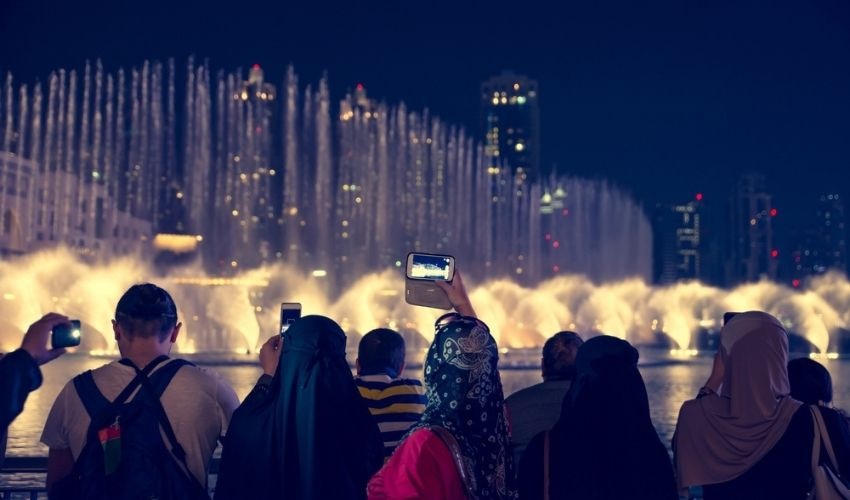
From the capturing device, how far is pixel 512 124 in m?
181

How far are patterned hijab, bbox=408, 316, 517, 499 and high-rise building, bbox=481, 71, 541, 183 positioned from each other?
565 ft

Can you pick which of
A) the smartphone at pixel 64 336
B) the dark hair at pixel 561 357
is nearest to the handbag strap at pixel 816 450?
the dark hair at pixel 561 357

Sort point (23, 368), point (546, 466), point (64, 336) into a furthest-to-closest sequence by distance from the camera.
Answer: point (546, 466) → point (64, 336) → point (23, 368)

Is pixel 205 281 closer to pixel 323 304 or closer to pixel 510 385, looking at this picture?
pixel 323 304

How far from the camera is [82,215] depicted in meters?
69.2

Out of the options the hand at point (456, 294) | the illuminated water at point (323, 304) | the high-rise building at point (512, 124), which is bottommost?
the illuminated water at point (323, 304)

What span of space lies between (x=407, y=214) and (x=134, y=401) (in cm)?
7869

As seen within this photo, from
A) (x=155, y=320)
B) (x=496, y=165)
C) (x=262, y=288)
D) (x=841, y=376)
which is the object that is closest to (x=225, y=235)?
(x=262, y=288)

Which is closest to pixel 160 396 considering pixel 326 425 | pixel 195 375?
pixel 195 375

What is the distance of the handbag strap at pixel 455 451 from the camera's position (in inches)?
123

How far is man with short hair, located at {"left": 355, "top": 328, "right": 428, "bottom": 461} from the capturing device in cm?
475

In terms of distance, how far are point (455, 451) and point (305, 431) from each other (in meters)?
0.63

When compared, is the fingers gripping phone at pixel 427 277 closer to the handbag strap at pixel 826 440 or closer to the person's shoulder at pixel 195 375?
the person's shoulder at pixel 195 375

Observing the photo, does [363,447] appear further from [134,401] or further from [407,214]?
[407,214]
